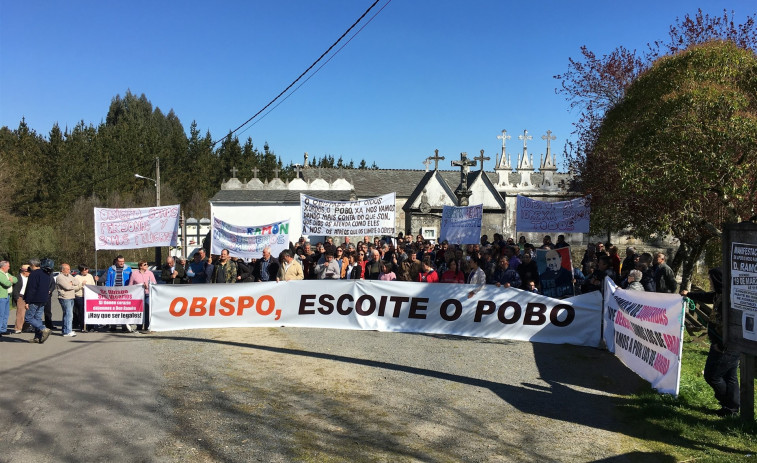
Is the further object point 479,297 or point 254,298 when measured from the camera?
point 254,298

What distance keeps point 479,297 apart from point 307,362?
3.89 metres

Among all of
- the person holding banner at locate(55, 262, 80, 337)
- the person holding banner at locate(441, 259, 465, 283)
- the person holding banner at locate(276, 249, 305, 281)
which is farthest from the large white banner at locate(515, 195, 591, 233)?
the person holding banner at locate(55, 262, 80, 337)

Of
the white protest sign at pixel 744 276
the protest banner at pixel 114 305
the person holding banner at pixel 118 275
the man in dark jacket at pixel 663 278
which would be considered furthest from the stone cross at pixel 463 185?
the white protest sign at pixel 744 276

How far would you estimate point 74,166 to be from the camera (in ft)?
185

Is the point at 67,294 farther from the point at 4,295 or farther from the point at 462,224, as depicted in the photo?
the point at 462,224

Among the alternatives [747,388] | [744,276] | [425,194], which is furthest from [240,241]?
[425,194]

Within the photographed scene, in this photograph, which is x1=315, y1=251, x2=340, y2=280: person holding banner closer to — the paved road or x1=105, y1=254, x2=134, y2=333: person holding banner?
the paved road

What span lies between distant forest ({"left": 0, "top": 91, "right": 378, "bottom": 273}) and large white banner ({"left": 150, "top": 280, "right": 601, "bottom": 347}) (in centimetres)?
3303

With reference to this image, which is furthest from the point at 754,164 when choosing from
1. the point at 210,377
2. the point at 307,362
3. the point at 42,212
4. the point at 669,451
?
the point at 42,212

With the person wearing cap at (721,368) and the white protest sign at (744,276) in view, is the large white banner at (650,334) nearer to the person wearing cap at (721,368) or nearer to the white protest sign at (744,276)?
the person wearing cap at (721,368)

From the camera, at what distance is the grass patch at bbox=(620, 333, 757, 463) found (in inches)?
231

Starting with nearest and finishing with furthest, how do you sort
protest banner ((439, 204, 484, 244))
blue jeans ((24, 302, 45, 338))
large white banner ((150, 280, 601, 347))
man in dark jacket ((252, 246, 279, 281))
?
large white banner ((150, 280, 601, 347)) → blue jeans ((24, 302, 45, 338)) → man in dark jacket ((252, 246, 279, 281)) → protest banner ((439, 204, 484, 244))

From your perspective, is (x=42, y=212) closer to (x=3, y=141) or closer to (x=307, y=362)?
(x=3, y=141)

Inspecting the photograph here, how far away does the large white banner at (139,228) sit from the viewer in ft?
48.7
